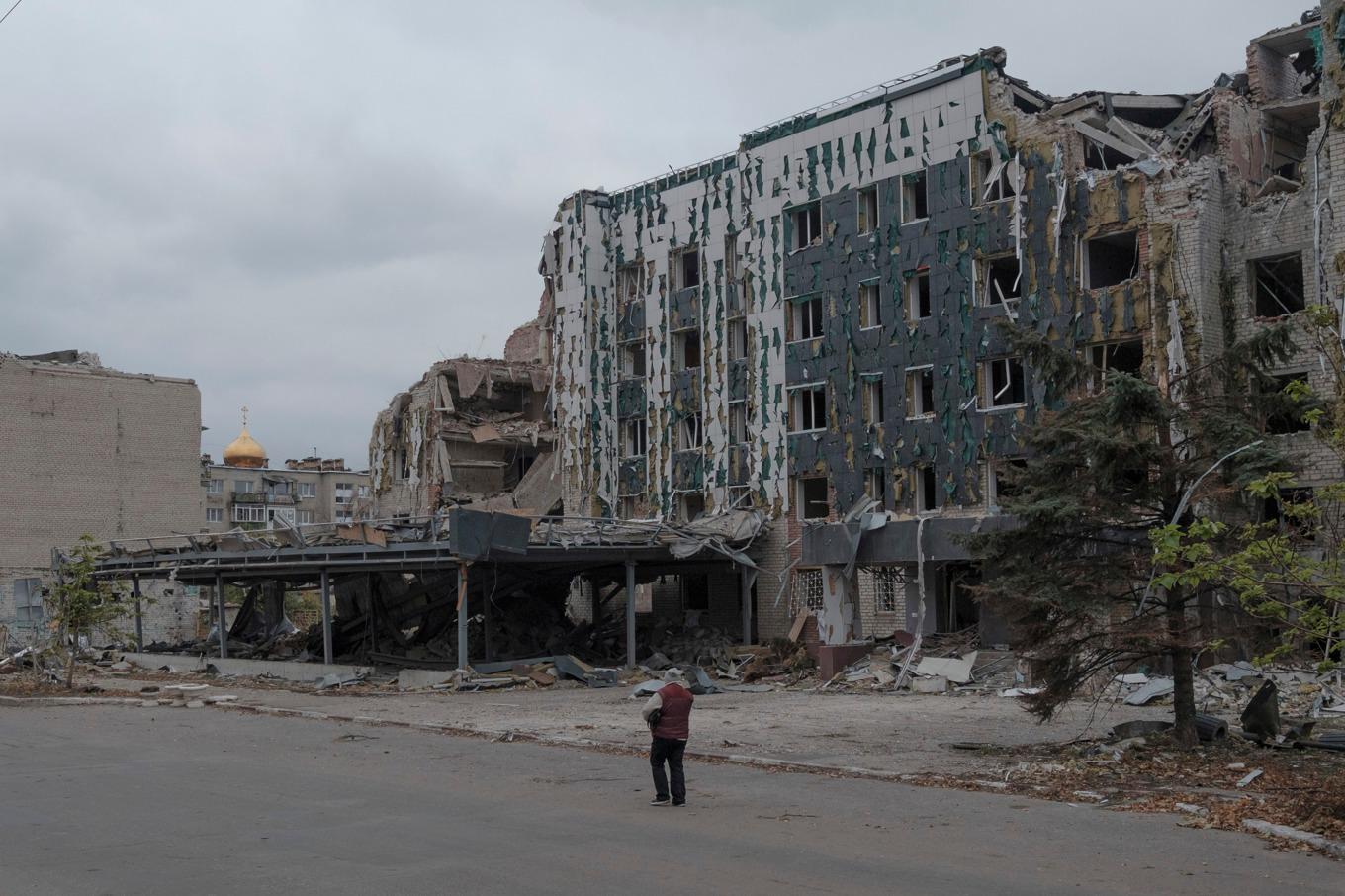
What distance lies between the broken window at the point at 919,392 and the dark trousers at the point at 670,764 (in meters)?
25.8

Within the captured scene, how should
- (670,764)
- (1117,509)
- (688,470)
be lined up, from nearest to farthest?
(670,764)
(1117,509)
(688,470)

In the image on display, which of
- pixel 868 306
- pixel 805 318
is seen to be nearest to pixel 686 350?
pixel 805 318

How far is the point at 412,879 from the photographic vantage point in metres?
10.1

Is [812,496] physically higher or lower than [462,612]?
higher

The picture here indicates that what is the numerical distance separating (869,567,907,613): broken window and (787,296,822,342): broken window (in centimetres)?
767

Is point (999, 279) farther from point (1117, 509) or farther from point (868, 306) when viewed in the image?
point (1117, 509)

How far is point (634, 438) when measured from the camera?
4747 centimetres

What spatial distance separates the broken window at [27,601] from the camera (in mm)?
58781

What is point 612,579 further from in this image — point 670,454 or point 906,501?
point 906,501

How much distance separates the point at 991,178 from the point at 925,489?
28.9ft

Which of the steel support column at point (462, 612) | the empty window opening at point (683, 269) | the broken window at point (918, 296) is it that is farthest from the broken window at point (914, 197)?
the steel support column at point (462, 612)

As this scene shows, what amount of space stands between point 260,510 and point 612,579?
56.5 metres

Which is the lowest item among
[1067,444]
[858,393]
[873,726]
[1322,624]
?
[873,726]

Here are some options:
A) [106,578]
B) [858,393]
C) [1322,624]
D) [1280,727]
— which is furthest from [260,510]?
[1322,624]
